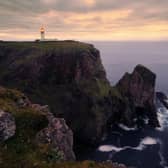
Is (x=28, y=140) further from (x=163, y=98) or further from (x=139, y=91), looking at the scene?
(x=163, y=98)

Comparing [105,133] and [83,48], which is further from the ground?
[83,48]

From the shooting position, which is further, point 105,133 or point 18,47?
point 18,47

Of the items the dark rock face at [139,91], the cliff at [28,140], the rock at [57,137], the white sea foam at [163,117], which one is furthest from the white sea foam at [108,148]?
the cliff at [28,140]

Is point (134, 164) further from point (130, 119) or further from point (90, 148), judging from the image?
point (130, 119)

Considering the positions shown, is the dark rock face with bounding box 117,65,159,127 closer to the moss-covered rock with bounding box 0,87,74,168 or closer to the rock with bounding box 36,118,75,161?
the rock with bounding box 36,118,75,161

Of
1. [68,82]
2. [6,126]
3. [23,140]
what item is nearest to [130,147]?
[68,82]

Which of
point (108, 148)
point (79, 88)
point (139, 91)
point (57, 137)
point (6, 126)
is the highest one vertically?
point (6, 126)

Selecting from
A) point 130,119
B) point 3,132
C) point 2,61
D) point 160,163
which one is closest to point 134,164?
point 160,163
